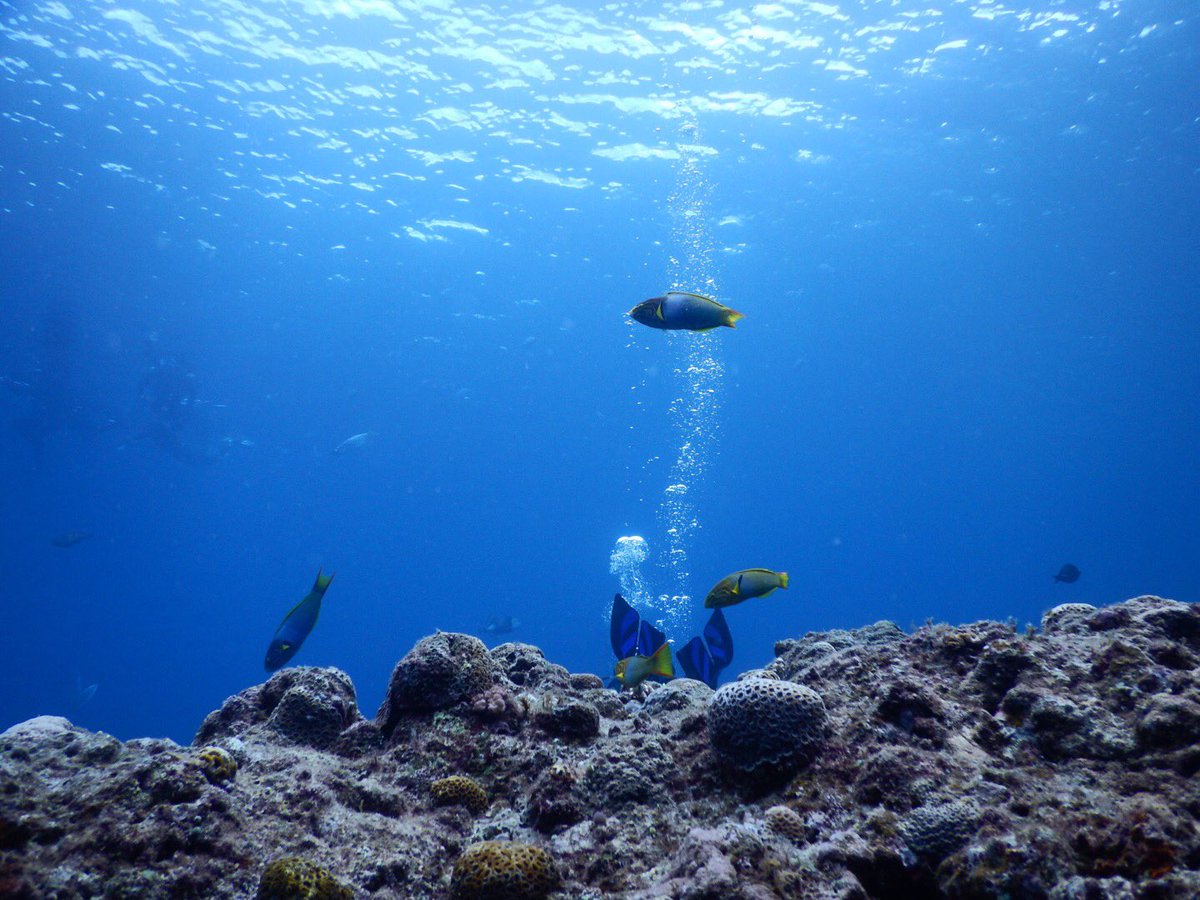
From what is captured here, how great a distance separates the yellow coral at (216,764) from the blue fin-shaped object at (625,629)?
362 cm

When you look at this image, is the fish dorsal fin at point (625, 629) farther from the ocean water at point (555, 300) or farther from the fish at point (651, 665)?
the ocean water at point (555, 300)

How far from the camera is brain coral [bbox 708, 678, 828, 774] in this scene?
277 cm

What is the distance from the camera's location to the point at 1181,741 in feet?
7.20

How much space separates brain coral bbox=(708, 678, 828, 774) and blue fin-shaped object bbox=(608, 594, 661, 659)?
9.57 feet

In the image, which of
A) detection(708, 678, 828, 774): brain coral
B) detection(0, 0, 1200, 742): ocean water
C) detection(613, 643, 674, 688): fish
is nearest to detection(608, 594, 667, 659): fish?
detection(613, 643, 674, 688): fish

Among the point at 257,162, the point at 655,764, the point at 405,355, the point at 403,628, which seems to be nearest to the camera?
the point at 655,764

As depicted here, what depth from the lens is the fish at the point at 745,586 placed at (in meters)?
5.27

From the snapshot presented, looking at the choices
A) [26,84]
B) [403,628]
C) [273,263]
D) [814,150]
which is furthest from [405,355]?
[403,628]

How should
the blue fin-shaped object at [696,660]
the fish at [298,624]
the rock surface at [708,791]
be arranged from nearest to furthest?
the rock surface at [708,791] → the fish at [298,624] → the blue fin-shaped object at [696,660]

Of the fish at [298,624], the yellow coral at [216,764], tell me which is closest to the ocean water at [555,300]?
the fish at [298,624]

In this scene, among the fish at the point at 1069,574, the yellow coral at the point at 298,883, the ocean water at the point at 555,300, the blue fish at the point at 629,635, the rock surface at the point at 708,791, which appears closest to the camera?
the rock surface at the point at 708,791

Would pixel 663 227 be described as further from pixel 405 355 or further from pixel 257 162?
pixel 405 355

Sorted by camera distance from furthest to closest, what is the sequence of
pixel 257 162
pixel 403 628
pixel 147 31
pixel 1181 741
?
pixel 403 628 → pixel 257 162 → pixel 147 31 → pixel 1181 741

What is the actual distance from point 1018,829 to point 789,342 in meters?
65.3
